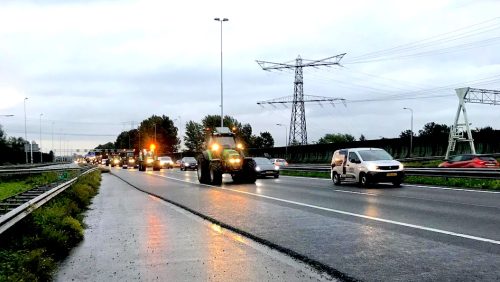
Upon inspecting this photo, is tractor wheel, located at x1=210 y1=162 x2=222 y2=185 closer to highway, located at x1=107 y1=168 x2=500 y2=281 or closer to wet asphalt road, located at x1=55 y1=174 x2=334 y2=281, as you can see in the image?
highway, located at x1=107 y1=168 x2=500 y2=281

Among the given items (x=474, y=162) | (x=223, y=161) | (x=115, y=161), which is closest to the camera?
(x=223, y=161)

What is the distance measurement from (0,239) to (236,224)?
182 inches

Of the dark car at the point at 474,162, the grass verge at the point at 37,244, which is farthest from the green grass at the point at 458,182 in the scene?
the grass verge at the point at 37,244

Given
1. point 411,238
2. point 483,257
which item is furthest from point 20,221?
point 483,257

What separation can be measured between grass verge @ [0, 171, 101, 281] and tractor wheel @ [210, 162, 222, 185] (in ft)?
45.3

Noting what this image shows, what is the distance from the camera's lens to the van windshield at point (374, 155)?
870 inches

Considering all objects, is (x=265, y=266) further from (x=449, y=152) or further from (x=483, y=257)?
(x=449, y=152)

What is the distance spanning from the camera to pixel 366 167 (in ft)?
70.2

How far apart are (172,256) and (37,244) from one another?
2.14 m

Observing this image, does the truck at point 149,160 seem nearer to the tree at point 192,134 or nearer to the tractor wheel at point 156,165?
the tractor wheel at point 156,165

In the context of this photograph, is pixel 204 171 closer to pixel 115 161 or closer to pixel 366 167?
pixel 366 167

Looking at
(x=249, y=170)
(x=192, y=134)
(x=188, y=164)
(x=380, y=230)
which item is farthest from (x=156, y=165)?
(x=192, y=134)

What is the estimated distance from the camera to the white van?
831 inches

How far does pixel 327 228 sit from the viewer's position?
9.96 m
